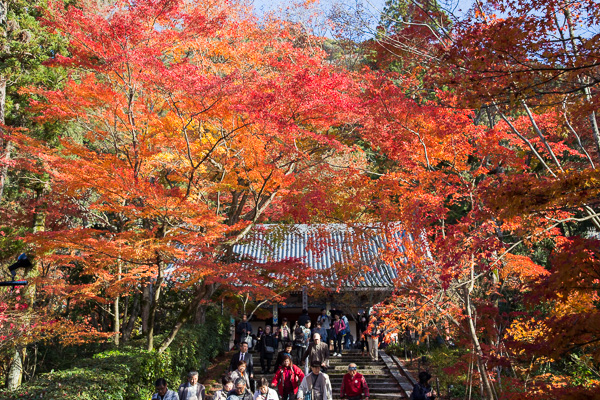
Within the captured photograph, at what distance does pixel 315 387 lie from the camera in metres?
7.46

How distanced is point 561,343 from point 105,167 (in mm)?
8108

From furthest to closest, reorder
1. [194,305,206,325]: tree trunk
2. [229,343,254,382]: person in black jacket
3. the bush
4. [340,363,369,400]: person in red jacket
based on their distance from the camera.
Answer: [194,305,206,325]: tree trunk, [229,343,254,382]: person in black jacket, [340,363,369,400]: person in red jacket, the bush

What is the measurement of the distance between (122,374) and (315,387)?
326 cm

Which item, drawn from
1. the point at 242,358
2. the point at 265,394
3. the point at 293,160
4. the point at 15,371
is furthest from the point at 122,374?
the point at 15,371

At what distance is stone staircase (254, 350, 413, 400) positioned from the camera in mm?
11516

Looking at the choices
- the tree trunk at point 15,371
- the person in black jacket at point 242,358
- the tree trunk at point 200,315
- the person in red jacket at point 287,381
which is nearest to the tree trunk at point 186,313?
the person in black jacket at point 242,358

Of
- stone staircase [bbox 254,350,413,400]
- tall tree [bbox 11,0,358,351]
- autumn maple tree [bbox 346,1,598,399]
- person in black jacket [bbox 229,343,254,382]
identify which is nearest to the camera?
autumn maple tree [bbox 346,1,598,399]

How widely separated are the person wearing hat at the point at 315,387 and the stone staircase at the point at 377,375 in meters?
4.29

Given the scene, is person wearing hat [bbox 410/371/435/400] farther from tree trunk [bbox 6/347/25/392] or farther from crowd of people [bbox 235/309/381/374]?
tree trunk [bbox 6/347/25/392]

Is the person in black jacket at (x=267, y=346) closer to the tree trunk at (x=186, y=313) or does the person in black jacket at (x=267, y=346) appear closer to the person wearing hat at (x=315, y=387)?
the tree trunk at (x=186, y=313)

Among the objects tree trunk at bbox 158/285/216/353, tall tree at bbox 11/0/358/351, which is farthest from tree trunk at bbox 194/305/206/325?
tree trunk at bbox 158/285/216/353

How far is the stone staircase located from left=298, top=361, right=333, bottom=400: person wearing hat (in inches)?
169

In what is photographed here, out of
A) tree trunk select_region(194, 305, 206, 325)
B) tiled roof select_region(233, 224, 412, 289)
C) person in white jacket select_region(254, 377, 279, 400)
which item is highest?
tiled roof select_region(233, 224, 412, 289)

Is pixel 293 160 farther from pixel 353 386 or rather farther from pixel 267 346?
pixel 353 386
